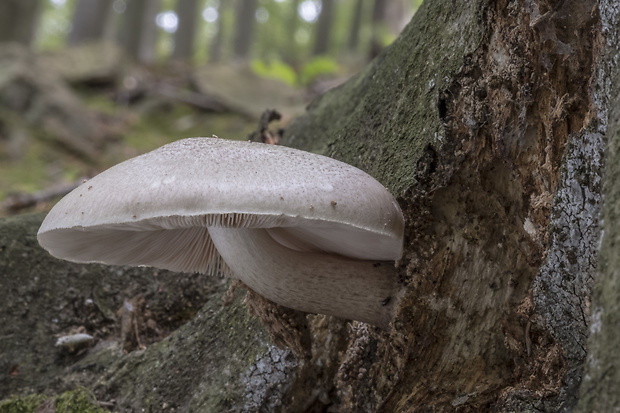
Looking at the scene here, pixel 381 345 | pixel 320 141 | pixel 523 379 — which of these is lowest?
pixel 381 345

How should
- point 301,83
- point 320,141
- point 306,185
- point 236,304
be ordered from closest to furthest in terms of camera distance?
1. point 306,185
2. point 236,304
3. point 320,141
4. point 301,83

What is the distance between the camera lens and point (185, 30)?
1473 centimetres

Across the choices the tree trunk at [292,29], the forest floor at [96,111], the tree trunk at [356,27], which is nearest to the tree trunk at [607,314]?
the forest floor at [96,111]

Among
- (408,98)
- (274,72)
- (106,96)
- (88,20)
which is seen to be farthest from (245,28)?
(408,98)

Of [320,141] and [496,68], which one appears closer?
[496,68]

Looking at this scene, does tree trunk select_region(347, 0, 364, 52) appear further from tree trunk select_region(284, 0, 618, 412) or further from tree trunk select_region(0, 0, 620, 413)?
tree trunk select_region(284, 0, 618, 412)

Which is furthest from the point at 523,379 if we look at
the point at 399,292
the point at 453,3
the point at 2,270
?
the point at 2,270

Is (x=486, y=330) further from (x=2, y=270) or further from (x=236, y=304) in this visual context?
(x=2, y=270)

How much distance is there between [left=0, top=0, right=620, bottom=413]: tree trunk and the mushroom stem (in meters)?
0.08

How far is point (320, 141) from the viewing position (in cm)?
290

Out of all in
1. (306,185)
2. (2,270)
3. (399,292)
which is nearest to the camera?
(306,185)

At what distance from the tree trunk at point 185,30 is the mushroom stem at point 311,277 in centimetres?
1348

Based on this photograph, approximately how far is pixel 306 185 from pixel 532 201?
783 millimetres

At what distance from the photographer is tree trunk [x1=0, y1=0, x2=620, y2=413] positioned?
1.55 meters
